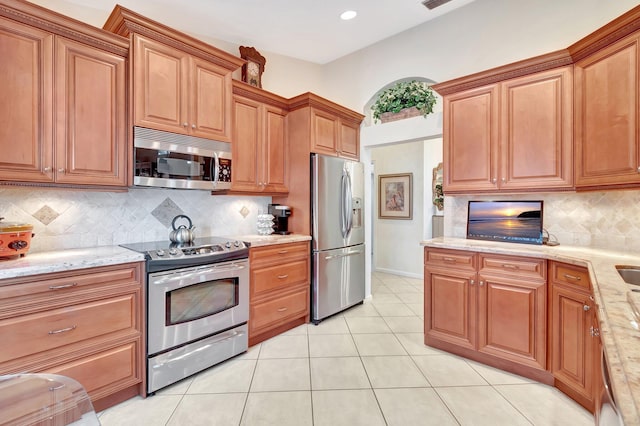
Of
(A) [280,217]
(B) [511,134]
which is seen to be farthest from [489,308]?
(A) [280,217]

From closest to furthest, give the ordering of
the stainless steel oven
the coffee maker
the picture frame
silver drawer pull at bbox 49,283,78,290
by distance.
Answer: silver drawer pull at bbox 49,283,78,290, the stainless steel oven, the coffee maker, the picture frame

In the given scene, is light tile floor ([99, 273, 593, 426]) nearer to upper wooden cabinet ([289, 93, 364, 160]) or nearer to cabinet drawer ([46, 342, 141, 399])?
cabinet drawer ([46, 342, 141, 399])

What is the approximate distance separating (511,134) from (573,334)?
160cm

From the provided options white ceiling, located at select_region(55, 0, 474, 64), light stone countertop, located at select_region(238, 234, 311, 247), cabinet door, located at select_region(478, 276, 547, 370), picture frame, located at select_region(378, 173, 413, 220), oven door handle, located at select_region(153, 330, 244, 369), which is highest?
white ceiling, located at select_region(55, 0, 474, 64)

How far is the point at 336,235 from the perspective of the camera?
3502 mm

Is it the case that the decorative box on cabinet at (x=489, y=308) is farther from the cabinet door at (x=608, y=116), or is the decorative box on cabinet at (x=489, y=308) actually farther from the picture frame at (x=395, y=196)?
the picture frame at (x=395, y=196)

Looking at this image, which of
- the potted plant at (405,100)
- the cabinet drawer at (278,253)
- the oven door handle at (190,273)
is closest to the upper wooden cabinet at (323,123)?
the potted plant at (405,100)

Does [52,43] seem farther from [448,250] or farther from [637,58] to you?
[637,58]

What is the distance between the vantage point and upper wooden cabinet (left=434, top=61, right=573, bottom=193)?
234 centimetres

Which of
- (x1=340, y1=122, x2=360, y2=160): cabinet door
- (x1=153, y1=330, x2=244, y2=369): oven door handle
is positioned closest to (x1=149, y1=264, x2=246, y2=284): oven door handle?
(x1=153, y1=330, x2=244, y2=369): oven door handle

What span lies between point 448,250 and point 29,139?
3.18m

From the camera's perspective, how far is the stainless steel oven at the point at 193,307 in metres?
2.06

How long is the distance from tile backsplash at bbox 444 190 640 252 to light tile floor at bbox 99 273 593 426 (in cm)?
124

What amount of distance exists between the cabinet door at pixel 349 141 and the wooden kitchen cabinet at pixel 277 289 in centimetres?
136
